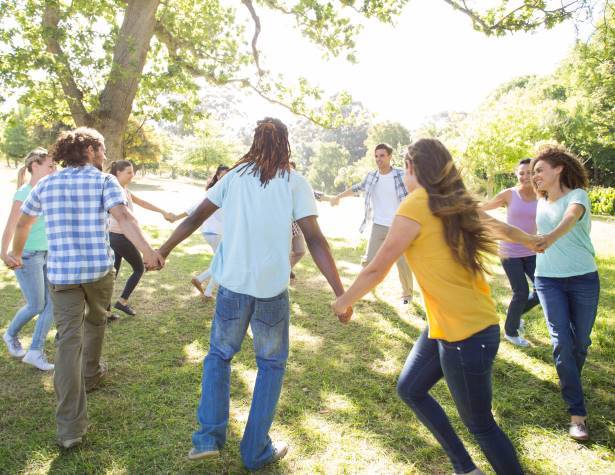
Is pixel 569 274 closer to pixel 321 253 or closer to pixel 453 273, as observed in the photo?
pixel 453 273

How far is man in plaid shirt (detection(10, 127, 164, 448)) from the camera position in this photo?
2996 millimetres

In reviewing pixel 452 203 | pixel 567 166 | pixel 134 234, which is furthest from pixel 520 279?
pixel 134 234

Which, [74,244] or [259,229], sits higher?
[259,229]

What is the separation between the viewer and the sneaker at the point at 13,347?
448 centimetres

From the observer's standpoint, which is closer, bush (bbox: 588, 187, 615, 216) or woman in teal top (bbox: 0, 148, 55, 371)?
woman in teal top (bbox: 0, 148, 55, 371)

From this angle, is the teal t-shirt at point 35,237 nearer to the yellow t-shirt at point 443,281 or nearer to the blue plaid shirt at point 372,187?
the yellow t-shirt at point 443,281

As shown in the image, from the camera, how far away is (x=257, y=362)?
263cm

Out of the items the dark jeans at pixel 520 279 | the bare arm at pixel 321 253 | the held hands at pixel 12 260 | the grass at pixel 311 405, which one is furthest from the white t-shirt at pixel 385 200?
the held hands at pixel 12 260

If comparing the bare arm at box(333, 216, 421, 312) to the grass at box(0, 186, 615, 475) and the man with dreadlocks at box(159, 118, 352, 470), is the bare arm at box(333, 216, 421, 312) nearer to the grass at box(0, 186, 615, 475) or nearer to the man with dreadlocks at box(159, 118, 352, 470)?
the man with dreadlocks at box(159, 118, 352, 470)

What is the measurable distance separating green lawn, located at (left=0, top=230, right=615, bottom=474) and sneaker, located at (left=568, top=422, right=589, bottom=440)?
0.06 metres

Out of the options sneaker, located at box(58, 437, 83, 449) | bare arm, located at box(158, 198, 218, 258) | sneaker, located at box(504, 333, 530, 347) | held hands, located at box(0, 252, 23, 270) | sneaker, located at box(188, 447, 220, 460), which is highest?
bare arm, located at box(158, 198, 218, 258)

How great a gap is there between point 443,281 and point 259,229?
1068 millimetres

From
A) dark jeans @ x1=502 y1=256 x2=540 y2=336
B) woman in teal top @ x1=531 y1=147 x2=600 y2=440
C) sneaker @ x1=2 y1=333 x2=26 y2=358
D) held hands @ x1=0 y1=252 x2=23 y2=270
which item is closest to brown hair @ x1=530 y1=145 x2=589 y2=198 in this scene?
woman in teal top @ x1=531 y1=147 x2=600 y2=440

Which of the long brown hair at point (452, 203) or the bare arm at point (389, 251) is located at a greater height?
the long brown hair at point (452, 203)
